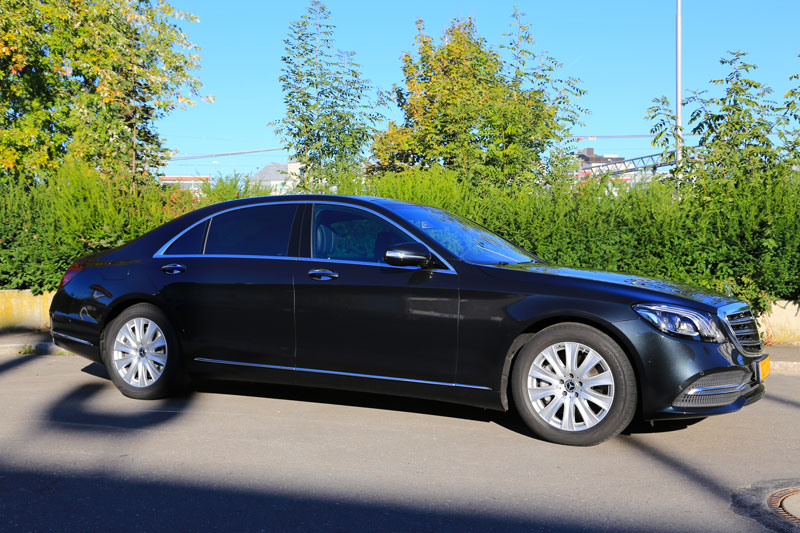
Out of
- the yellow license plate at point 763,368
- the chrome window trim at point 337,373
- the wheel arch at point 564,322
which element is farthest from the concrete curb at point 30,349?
the yellow license plate at point 763,368

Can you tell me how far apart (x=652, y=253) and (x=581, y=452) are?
5.28 meters

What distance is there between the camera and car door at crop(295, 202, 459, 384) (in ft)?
18.0

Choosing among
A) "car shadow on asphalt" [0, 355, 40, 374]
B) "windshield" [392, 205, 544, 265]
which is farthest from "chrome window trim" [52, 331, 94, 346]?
"windshield" [392, 205, 544, 265]

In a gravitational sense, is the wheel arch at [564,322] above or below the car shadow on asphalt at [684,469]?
above

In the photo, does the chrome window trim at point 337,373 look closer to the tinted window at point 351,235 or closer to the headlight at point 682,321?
the tinted window at point 351,235

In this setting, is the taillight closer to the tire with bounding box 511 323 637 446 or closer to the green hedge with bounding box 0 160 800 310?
the green hedge with bounding box 0 160 800 310

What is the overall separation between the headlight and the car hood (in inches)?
5.6

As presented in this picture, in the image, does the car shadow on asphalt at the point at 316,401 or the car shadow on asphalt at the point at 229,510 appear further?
the car shadow on asphalt at the point at 316,401

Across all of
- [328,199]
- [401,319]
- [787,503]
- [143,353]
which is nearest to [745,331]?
[787,503]

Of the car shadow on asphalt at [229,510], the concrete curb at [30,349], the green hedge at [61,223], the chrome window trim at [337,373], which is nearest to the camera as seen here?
the car shadow on asphalt at [229,510]

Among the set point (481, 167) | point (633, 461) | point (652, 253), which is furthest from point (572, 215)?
point (633, 461)

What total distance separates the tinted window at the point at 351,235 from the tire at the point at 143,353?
4.96ft

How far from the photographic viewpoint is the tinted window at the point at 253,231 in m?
6.26

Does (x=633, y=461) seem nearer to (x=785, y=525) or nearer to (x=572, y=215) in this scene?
(x=785, y=525)
